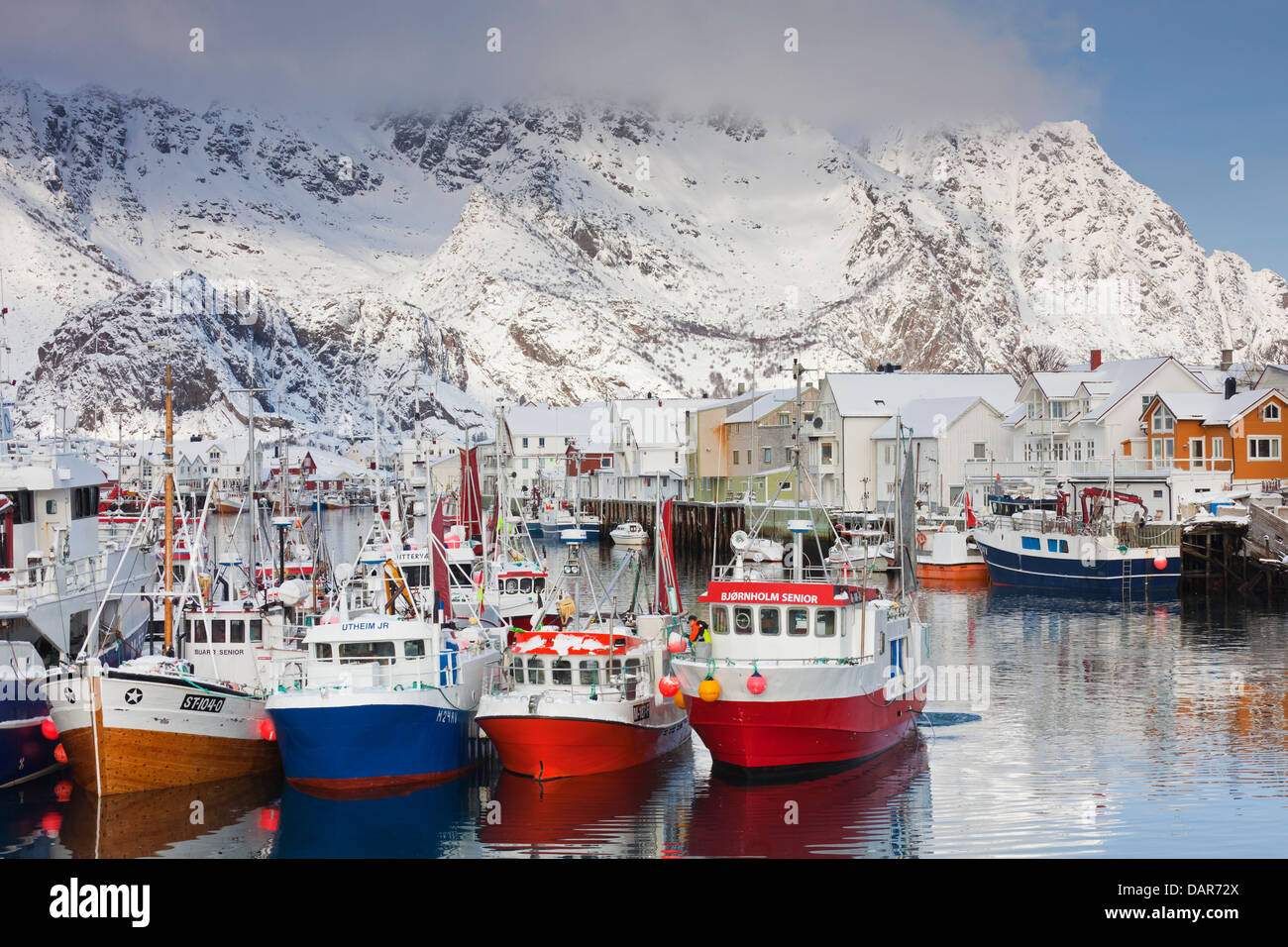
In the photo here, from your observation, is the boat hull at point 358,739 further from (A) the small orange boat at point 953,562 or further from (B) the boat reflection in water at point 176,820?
(A) the small orange boat at point 953,562

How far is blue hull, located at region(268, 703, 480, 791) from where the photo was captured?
23984 millimetres

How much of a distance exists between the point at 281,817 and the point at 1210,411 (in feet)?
190

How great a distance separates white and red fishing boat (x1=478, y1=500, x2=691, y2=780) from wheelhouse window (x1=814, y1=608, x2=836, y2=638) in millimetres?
2578

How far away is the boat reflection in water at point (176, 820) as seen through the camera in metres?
21.4

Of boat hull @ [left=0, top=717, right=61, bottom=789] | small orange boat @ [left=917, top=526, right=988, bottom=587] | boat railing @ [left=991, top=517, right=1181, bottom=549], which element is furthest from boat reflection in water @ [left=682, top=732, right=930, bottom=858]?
small orange boat @ [left=917, top=526, right=988, bottom=587]

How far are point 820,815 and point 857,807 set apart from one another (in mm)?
875

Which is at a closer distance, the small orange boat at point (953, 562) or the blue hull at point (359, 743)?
the blue hull at point (359, 743)

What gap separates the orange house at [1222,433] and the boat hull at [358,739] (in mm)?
51953

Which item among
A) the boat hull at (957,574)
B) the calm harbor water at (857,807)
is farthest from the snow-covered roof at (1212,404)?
the calm harbor water at (857,807)

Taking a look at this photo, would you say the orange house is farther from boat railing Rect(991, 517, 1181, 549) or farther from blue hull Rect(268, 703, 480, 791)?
blue hull Rect(268, 703, 480, 791)
